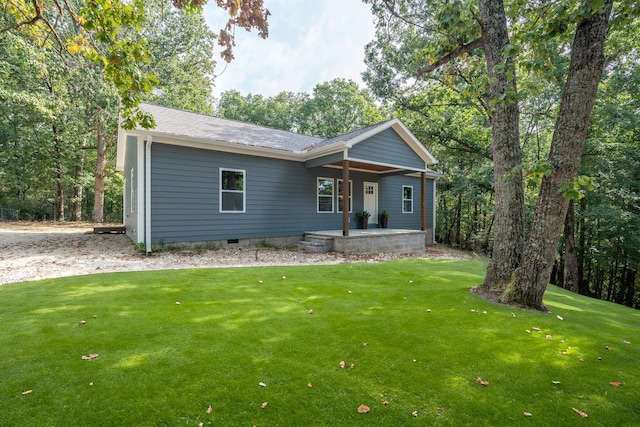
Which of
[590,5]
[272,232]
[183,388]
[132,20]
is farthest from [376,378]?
[272,232]

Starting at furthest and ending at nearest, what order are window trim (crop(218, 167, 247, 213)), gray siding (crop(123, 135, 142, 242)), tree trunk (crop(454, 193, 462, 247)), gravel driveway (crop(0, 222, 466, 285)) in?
Result: tree trunk (crop(454, 193, 462, 247)) < window trim (crop(218, 167, 247, 213)) < gray siding (crop(123, 135, 142, 242)) < gravel driveway (crop(0, 222, 466, 285))

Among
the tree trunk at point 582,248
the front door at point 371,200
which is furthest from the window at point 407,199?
the tree trunk at point 582,248

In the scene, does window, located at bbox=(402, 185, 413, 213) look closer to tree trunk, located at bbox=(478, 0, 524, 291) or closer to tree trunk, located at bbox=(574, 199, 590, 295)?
tree trunk, located at bbox=(574, 199, 590, 295)

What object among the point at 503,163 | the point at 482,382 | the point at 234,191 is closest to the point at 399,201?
the point at 234,191

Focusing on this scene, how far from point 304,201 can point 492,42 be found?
7895mm

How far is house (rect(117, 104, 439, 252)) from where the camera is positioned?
8703mm

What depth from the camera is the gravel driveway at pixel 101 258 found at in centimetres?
641

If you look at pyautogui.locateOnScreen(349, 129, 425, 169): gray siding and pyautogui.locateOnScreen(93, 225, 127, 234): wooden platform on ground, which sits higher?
pyautogui.locateOnScreen(349, 129, 425, 169): gray siding

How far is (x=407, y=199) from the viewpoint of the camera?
1563 centimetres

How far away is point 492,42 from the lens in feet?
15.9

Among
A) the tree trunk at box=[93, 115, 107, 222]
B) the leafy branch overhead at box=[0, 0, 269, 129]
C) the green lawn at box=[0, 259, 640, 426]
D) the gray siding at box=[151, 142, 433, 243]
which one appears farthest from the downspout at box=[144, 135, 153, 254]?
the tree trunk at box=[93, 115, 107, 222]

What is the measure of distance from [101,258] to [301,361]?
7.59 meters

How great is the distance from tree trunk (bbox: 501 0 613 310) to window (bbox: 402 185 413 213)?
11.3 m

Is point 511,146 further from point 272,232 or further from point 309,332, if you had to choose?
point 272,232
